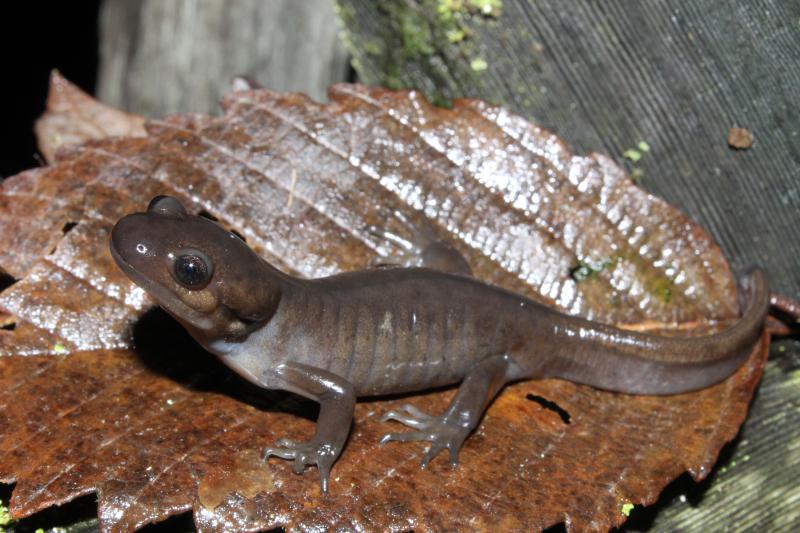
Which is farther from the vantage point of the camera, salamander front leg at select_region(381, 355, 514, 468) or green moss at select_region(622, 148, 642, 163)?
green moss at select_region(622, 148, 642, 163)

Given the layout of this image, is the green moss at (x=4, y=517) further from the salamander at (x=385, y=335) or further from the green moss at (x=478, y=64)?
the green moss at (x=478, y=64)

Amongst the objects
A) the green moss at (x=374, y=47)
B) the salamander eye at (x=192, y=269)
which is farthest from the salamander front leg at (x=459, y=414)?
the green moss at (x=374, y=47)

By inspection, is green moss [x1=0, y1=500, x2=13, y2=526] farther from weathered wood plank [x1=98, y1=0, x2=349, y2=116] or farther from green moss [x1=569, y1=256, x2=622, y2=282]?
weathered wood plank [x1=98, y1=0, x2=349, y2=116]

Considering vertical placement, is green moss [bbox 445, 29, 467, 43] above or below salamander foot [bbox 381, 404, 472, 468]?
above

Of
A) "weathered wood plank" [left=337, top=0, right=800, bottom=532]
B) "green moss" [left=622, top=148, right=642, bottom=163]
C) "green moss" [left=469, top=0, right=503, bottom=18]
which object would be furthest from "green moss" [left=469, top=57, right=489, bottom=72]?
"green moss" [left=622, top=148, right=642, bottom=163]

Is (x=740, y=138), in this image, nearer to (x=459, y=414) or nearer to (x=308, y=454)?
(x=459, y=414)

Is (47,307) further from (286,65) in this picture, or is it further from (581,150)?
(286,65)

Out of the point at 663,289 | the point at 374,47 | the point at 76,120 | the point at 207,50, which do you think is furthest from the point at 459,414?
the point at 207,50

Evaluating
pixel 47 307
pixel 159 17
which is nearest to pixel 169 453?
pixel 47 307

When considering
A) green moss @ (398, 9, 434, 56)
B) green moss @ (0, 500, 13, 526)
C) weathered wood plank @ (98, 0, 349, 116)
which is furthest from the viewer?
weathered wood plank @ (98, 0, 349, 116)
